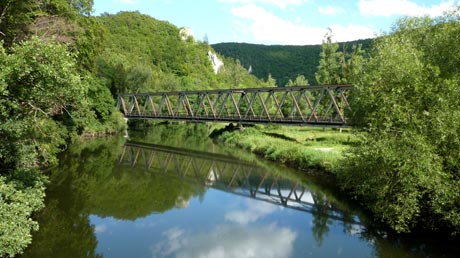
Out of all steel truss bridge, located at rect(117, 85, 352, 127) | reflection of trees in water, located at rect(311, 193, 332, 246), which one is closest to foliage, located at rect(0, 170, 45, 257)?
reflection of trees in water, located at rect(311, 193, 332, 246)

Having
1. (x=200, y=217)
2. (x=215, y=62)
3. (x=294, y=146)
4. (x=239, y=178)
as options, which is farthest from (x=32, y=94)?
(x=215, y=62)

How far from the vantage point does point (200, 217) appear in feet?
59.0

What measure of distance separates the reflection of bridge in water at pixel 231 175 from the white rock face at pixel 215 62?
120 m

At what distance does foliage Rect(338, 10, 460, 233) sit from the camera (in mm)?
13781

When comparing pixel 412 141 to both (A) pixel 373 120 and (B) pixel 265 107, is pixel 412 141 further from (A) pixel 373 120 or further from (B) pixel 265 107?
(B) pixel 265 107

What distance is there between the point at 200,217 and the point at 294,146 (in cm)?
1714

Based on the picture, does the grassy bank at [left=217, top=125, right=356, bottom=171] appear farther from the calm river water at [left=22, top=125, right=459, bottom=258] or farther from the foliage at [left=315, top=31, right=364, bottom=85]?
the foliage at [left=315, top=31, right=364, bottom=85]

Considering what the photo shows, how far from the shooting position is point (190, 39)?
564ft

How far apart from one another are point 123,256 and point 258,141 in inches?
1181

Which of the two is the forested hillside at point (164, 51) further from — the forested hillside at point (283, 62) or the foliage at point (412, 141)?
the foliage at point (412, 141)

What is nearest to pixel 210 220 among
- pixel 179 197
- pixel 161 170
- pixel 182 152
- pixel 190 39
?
pixel 179 197

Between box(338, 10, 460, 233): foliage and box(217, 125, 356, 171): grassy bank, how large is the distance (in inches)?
332

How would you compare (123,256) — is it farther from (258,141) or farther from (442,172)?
(258,141)

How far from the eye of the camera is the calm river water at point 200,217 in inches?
541
